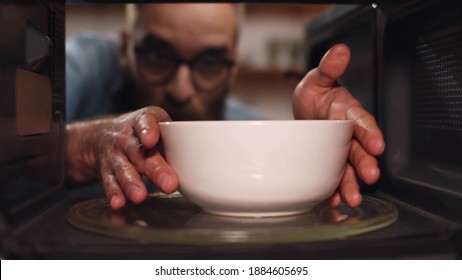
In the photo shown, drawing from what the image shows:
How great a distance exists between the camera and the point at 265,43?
258 centimetres

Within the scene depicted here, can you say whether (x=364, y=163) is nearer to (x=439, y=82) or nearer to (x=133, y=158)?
(x=439, y=82)

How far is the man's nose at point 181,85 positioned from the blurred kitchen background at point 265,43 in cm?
125

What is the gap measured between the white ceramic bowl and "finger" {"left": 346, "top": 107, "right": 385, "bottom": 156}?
0.08 meters

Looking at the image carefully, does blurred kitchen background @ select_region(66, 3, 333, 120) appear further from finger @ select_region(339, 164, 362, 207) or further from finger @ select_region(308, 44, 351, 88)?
finger @ select_region(339, 164, 362, 207)

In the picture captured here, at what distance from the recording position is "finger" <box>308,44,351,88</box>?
57 centimetres

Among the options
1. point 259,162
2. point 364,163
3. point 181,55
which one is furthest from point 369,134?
point 181,55

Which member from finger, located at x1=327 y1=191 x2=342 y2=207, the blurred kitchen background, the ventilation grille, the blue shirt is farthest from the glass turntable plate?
the blurred kitchen background

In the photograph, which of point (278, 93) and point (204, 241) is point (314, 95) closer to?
point (204, 241)

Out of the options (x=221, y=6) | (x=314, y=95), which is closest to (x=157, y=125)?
(x=314, y=95)

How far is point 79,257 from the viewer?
1.20 feet

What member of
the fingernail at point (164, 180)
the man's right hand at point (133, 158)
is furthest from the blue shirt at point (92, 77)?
the fingernail at point (164, 180)

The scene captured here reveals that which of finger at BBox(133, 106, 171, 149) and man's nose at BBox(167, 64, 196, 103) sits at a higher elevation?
man's nose at BBox(167, 64, 196, 103)

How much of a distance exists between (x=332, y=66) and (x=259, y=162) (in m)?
0.22

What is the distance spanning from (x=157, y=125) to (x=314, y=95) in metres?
0.25
